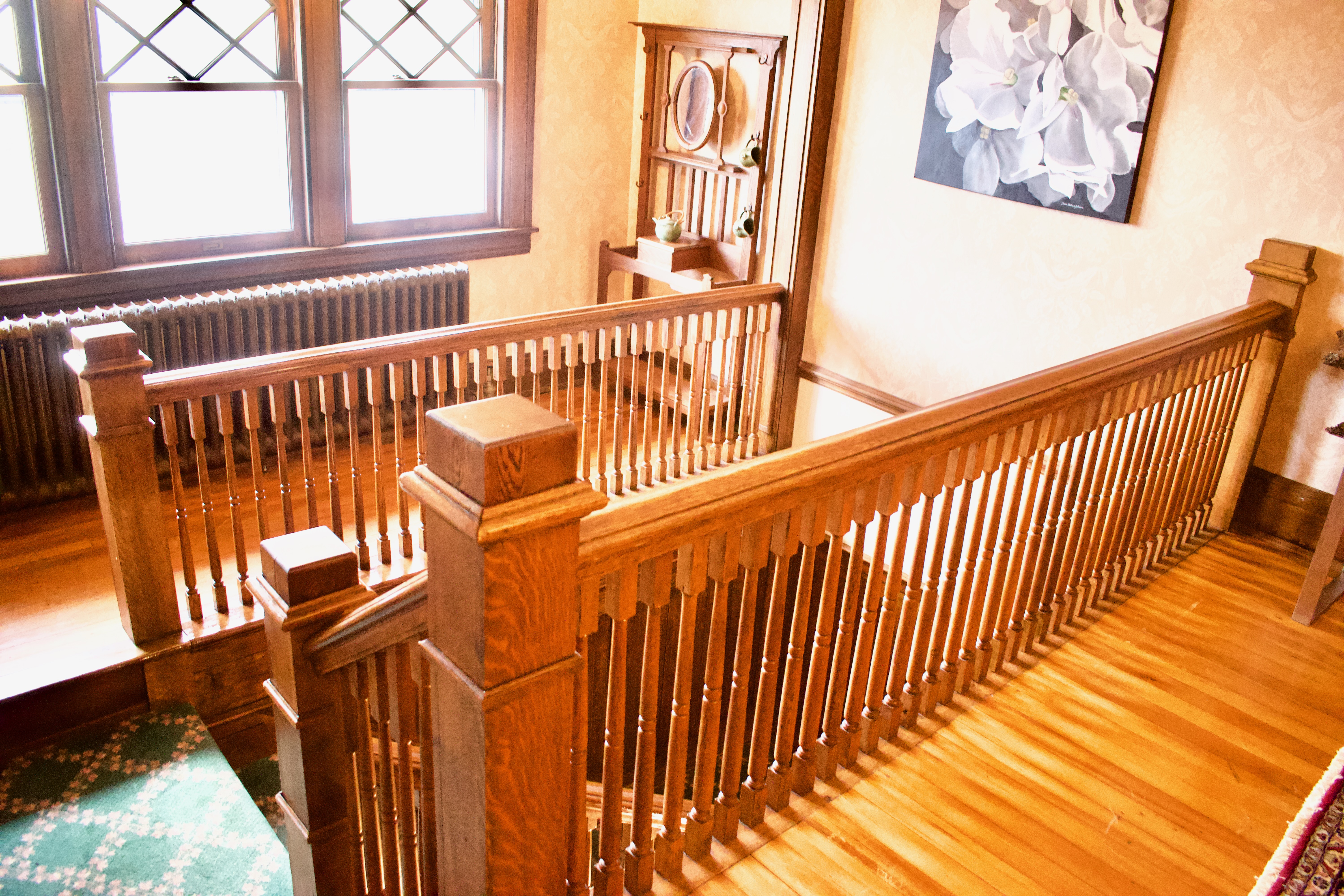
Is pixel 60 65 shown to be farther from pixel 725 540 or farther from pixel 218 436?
pixel 725 540

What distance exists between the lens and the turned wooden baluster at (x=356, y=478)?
3.35 m

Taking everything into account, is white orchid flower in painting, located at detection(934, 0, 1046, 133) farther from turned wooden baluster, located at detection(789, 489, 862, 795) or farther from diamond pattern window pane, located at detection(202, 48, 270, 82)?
diamond pattern window pane, located at detection(202, 48, 270, 82)

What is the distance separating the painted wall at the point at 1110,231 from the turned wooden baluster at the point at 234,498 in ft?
8.91

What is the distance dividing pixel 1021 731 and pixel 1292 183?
2224 mm

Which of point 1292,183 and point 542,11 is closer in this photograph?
point 1292,183

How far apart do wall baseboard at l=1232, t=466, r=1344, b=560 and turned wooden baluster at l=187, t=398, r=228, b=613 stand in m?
3.53

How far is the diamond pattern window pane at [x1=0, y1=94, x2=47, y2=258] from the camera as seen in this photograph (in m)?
3.97

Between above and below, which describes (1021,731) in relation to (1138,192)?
below

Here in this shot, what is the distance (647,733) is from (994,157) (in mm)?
3263

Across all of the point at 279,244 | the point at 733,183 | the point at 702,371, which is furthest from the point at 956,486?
the point at 279,244

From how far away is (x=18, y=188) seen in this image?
13.3ft

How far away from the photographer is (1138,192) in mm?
3773

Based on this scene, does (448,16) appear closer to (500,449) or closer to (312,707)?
(312,707)

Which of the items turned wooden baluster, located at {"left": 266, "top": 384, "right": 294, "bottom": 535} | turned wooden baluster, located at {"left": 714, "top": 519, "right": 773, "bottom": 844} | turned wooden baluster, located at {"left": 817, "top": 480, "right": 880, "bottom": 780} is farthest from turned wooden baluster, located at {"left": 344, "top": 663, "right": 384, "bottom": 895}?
turned wooden baluster, located at {"left": 266, "top": 384, "right": 294, "bottom": 535}
